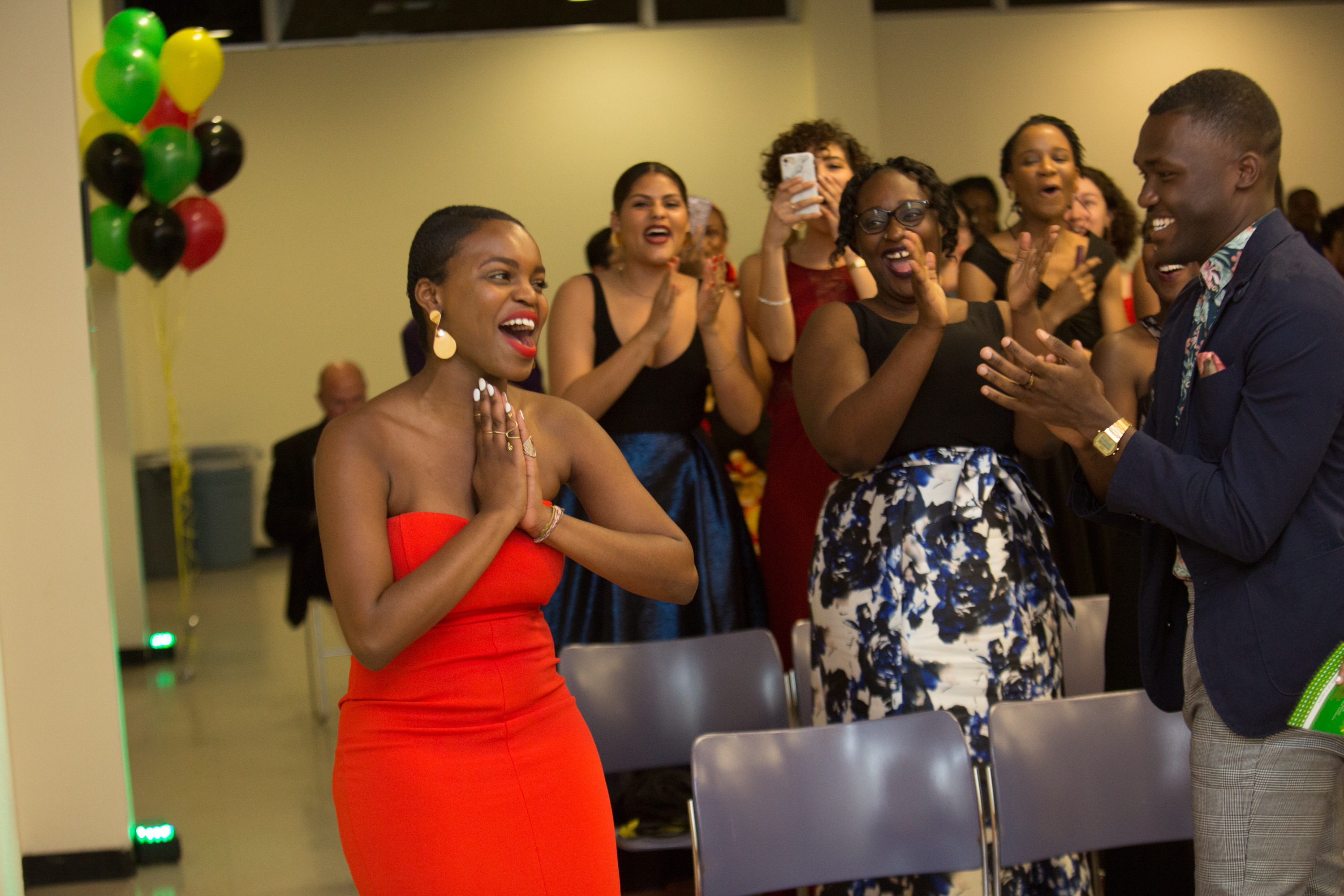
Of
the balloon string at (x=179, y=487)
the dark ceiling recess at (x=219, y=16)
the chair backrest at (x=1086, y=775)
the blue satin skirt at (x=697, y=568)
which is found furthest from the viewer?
the dark ceiling recess at (x=219, y=16)

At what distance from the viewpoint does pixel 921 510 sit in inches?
93.7

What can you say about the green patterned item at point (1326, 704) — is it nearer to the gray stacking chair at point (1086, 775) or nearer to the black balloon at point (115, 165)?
the gray stacking chair at point (1086, 775)

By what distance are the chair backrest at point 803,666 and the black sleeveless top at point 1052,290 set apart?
1.25 m

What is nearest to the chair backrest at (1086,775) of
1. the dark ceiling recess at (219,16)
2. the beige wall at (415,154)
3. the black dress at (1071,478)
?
the black dress at (1071,478)

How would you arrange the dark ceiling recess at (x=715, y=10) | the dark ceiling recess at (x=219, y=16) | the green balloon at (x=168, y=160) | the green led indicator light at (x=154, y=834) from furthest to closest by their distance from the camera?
1. the dark ceiling recess at (x=715, y=10)
2. the dark ceiling recess at (x=219, y=16)
3. the green balloon at (x=168, y=160)
4. the green led indicator light at (x=154, y=834)

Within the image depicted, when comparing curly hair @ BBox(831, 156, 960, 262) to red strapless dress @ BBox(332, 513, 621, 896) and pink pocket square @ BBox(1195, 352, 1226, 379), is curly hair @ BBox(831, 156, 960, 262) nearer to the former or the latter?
pink pocket square @ BBox(1195, 352, 1226, 379)

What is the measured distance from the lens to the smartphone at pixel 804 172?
11.1 ft

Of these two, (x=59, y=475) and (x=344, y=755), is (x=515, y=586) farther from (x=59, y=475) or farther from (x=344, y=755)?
(x=59, y=475)

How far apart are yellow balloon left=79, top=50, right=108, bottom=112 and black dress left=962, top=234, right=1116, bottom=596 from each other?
11.8ft

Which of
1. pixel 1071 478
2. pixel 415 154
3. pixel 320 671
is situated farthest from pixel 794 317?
pixel 415 154

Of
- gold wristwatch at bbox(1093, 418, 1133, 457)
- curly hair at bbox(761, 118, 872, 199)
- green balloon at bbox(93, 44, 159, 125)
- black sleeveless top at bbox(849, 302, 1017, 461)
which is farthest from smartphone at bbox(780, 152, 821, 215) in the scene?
green balloon at bbox(93, 44, 159, 125)

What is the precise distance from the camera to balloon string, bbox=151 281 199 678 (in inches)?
271

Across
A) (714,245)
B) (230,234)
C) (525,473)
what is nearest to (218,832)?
(714,245)

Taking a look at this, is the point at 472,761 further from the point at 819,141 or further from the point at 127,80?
the point at 127,80
